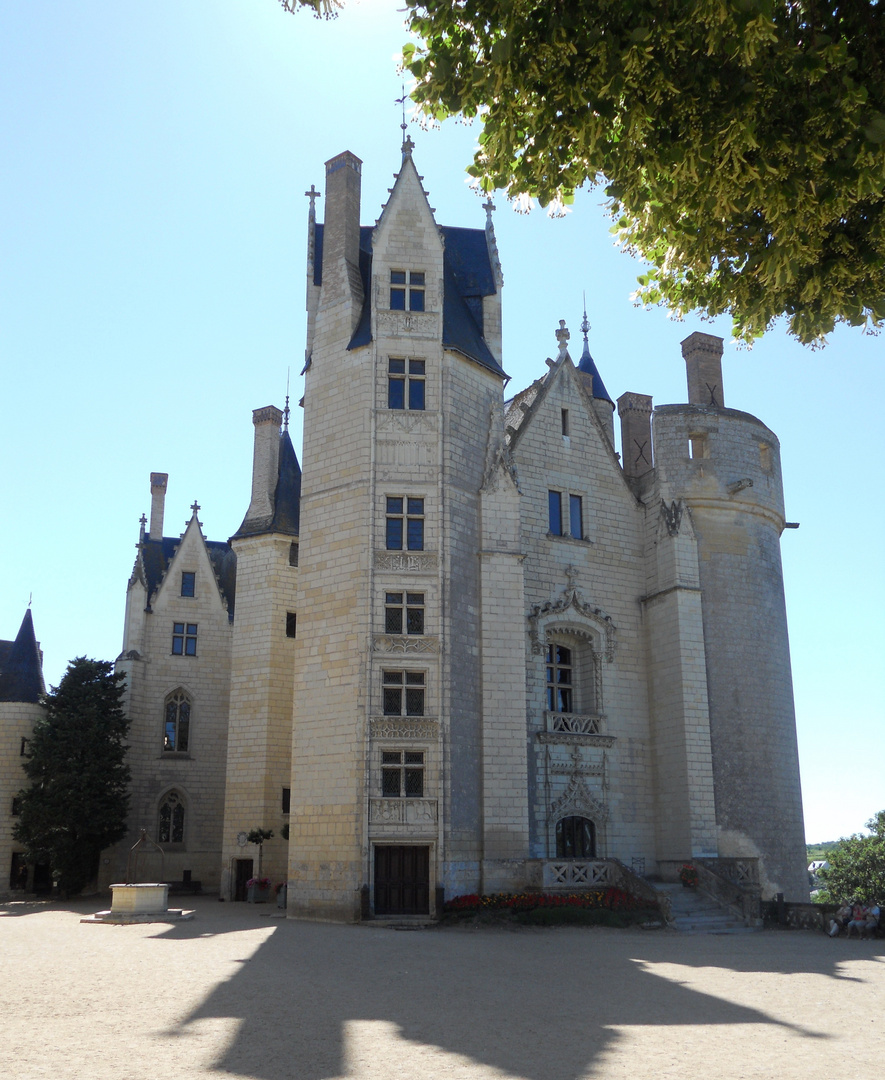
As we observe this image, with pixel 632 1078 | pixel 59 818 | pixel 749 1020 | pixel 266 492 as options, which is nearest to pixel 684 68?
pixel 632 1078

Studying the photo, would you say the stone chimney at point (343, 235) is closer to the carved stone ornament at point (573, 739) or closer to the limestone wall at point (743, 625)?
the limestone wall at point (743, 625)

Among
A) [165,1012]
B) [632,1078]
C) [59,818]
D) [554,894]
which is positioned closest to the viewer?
[632,1078]

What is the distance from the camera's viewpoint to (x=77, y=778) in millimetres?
29828

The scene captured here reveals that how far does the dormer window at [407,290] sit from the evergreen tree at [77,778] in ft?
52.5

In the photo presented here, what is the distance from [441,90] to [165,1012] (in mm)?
8726

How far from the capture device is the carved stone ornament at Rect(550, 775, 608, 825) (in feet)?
78.5

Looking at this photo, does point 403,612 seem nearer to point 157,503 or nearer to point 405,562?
point 405,562

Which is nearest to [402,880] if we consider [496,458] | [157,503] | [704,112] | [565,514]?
[496,458]

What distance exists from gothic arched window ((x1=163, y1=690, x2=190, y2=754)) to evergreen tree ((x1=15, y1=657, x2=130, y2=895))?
6.79 ft

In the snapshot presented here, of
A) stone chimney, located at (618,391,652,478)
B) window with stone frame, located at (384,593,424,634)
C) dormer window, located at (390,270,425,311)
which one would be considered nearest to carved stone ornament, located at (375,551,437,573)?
window with stone frame, located at (384,593,424,634)

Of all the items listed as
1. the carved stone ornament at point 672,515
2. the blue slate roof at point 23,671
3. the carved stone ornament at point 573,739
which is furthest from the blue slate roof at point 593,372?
the blue slate roof at point 23,671

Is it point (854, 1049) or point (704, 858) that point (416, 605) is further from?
point (854, 1049)

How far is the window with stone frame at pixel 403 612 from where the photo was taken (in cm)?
2214

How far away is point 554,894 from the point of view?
68.6ft
